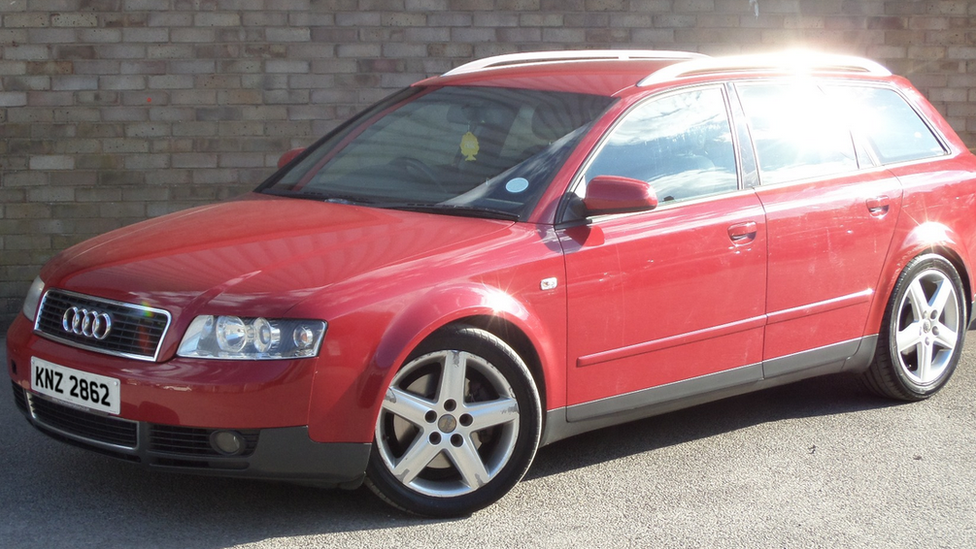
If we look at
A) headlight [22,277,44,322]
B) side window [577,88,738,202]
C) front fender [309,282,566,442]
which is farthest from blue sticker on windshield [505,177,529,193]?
headlight [22,277,44,322]

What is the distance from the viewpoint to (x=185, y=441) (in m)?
3.77

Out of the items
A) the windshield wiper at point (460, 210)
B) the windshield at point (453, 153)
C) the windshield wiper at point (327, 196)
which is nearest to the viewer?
the windshield wiper at point (460, 210)

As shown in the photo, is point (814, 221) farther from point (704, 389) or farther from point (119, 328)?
point (119, 328)

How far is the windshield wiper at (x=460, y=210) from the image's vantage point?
172 inches

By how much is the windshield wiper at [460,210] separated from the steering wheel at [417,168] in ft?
0.46

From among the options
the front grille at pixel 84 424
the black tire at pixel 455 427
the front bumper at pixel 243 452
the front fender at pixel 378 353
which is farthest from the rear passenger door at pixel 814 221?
the front grille at pixel 84 424

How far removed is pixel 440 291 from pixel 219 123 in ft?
15.0

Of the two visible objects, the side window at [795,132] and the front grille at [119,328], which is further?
the side window at [795,132]

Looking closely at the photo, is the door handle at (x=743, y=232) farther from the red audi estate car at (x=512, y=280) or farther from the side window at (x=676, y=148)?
the side window at (x=676, y=148)

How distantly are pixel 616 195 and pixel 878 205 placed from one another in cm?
169

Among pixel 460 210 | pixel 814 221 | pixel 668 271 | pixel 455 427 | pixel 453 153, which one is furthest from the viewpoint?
pixel 814 221

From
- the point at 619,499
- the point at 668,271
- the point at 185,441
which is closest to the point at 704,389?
the point at 668,271

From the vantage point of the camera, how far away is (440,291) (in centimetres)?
394

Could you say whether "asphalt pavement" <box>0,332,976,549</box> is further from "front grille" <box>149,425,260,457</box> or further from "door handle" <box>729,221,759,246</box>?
"door handle" <box>729,221,759,246</box>
